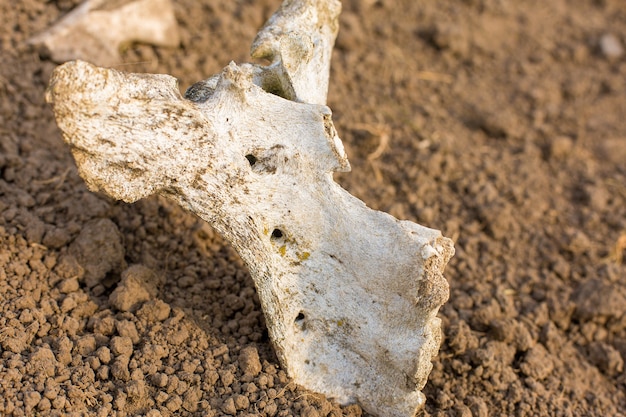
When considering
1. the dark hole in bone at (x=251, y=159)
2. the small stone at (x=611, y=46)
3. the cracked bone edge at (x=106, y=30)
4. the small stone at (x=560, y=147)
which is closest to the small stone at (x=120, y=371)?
the dark hole in bone at (x=251, y=159)

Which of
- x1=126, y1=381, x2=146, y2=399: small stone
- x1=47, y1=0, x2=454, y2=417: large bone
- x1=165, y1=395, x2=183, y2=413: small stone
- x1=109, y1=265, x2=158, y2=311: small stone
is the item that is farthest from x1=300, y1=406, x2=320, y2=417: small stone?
x1=109, y1=265, x2=158, y2=311: small stone

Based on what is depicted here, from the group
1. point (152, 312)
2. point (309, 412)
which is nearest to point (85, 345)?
point (152, 312)

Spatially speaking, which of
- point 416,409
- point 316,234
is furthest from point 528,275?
point 316,234

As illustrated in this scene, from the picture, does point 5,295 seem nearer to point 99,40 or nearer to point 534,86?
point 99,40

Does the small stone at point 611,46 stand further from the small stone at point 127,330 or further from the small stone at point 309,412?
the small stone at point 127,330

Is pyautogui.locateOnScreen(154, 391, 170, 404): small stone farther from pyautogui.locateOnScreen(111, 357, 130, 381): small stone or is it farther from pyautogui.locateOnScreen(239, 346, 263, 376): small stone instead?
pyautogui.locateOnScreen(239, 346, 263, 376): small stone

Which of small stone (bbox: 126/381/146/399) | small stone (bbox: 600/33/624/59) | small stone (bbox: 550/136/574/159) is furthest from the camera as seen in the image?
small stone (bbox: 600/33/624/59)

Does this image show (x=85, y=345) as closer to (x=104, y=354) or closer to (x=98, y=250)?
(x=104, y=354)
